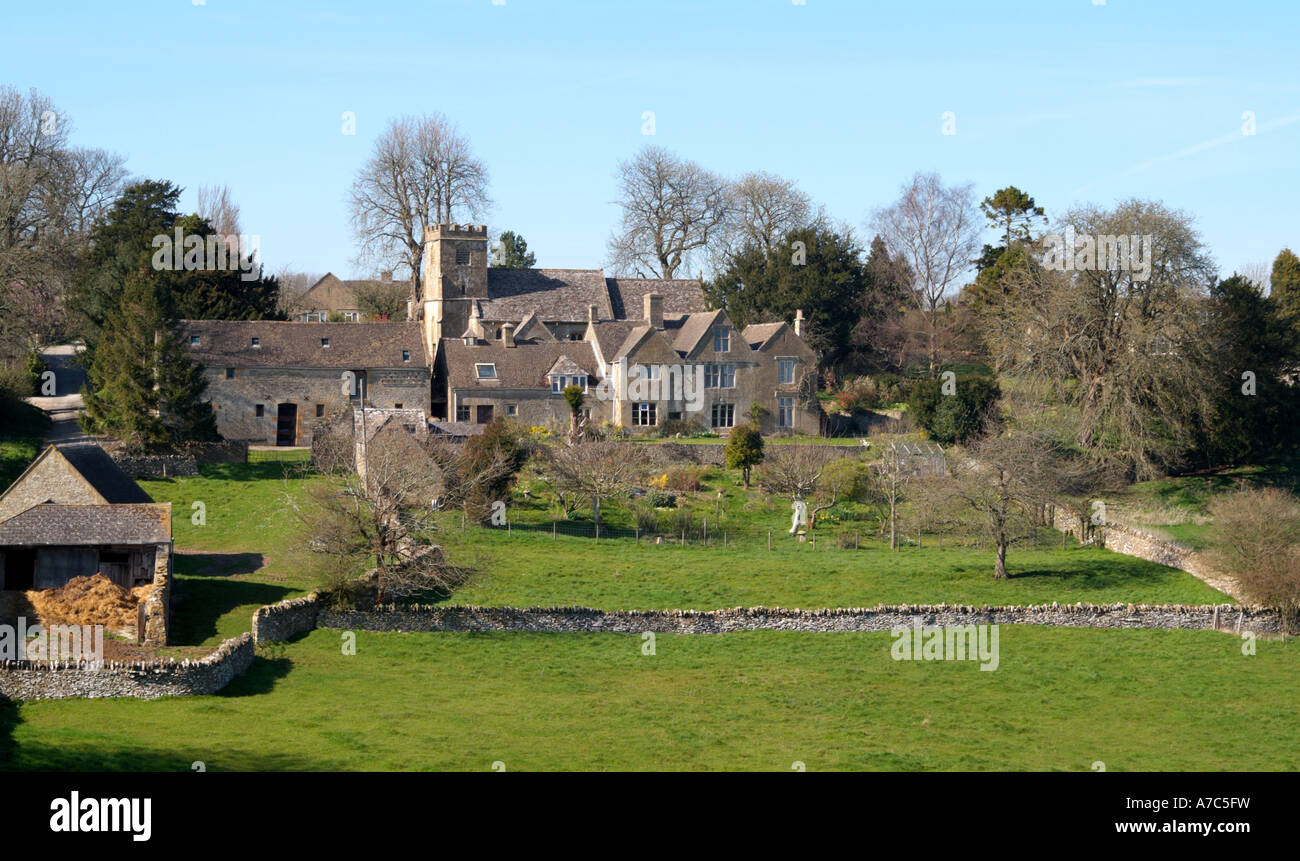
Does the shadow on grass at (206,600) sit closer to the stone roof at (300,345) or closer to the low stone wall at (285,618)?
the low stone wall at (285,618)

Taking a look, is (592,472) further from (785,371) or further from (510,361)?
(785,371)

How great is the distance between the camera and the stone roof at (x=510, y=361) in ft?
222

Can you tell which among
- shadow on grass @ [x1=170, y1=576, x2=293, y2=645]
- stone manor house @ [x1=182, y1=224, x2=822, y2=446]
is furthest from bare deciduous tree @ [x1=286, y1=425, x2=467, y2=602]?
stone manor house @ [x1=182, y1=224, x2=822, y2=446]

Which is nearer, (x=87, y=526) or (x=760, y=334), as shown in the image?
(x=87, y=526)

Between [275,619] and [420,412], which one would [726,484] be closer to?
[420,412]

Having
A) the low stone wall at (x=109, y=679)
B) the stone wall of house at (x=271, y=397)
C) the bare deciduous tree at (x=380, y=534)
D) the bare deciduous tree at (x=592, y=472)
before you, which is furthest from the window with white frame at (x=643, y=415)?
the low stone wall at (x=109, y=679)

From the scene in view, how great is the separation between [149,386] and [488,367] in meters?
18.8

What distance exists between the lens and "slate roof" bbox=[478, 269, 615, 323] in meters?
77.6

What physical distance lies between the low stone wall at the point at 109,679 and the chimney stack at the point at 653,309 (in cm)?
4586

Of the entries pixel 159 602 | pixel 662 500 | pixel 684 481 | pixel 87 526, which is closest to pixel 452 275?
pixel 684 481

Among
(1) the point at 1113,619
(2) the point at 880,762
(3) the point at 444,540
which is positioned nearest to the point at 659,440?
(3) the point at 444,540

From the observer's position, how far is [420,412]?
57.7 m

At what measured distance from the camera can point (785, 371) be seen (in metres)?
71.0
